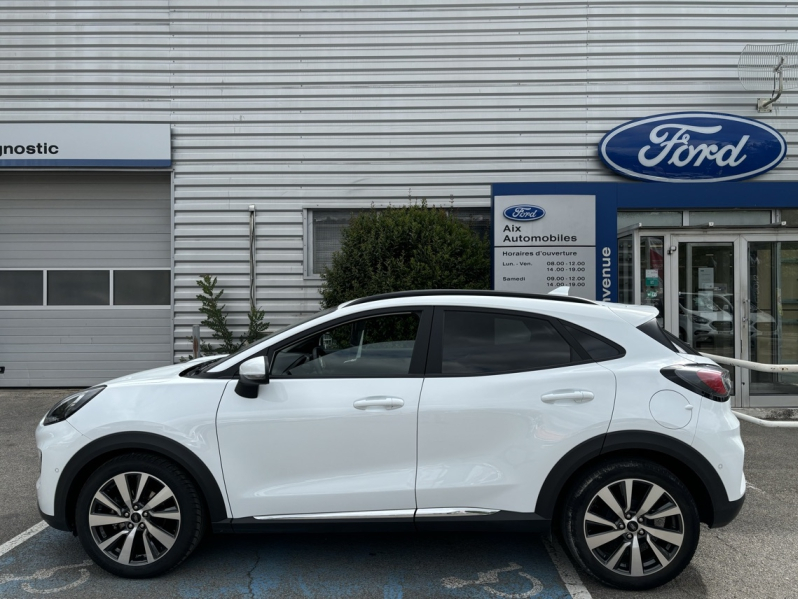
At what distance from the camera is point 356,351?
3.88 m

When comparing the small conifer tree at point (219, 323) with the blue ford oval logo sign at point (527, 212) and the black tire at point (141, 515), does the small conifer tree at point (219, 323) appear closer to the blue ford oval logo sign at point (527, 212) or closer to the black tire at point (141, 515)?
the blue ford oval logo sign at point (527, 212)

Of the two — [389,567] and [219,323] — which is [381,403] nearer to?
[389,567]

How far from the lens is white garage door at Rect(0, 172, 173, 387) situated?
1012cm

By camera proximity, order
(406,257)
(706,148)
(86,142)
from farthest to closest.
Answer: (86,142) < (706,148) < (406,257)

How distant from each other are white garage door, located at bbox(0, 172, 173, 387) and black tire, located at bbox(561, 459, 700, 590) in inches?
311

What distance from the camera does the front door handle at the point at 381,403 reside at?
3.63 meters

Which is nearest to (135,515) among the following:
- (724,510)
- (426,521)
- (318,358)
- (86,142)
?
(318,358)

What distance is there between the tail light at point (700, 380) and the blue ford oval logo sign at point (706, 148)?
641cm

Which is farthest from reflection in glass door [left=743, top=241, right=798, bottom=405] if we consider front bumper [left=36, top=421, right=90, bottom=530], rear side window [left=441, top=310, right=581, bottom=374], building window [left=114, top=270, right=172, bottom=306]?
building window [left=114, top=270, right=172, bottom=306]

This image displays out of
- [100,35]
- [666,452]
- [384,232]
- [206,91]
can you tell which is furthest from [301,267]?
[666,452]

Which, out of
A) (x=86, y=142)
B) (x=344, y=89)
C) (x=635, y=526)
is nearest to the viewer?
(x=635, y=526)

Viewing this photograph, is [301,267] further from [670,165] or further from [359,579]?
[359,579]

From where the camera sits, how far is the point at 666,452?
357 cm

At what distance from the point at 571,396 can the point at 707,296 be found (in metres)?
6.06
